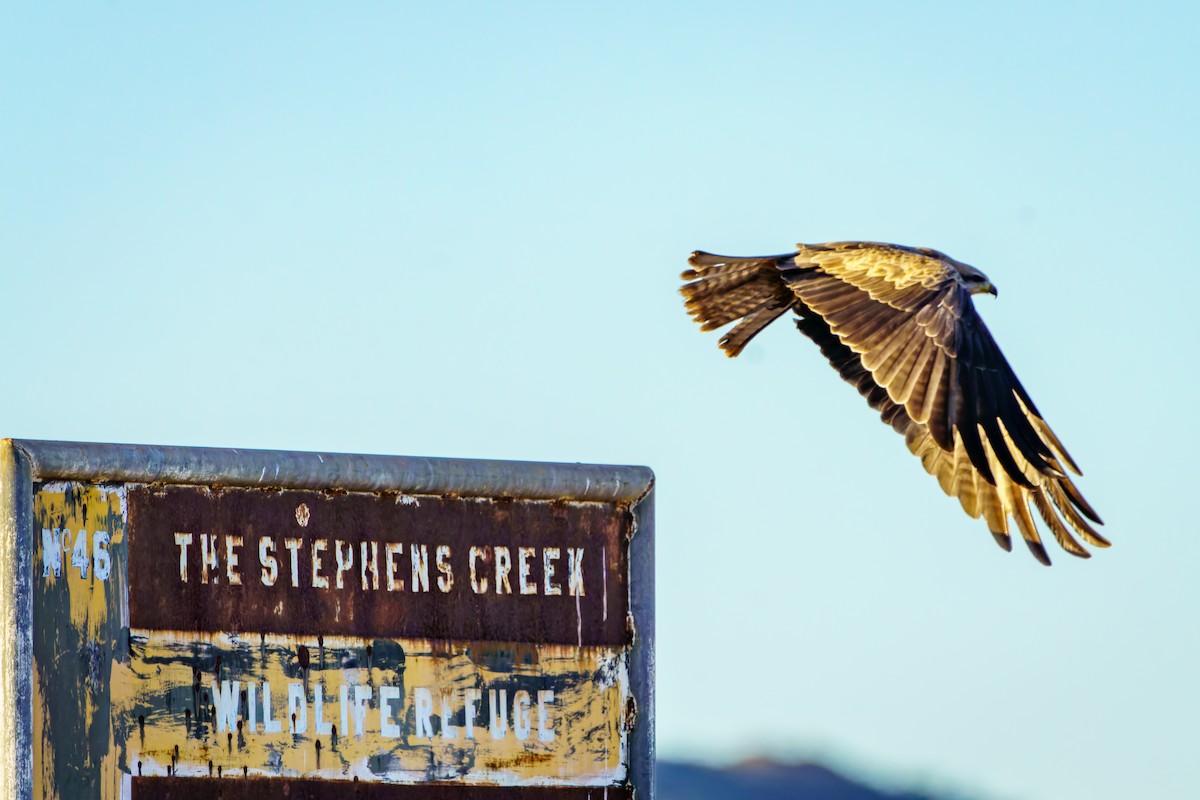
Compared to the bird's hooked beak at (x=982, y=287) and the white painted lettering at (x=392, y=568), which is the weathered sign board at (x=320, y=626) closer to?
the white painted lettering at (x=392, y=568)

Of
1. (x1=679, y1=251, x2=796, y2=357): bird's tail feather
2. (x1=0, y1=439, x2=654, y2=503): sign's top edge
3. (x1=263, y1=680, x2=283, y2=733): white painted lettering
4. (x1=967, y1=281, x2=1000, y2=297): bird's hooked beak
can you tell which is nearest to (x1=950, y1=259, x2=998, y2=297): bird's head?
(x1=967, y1=281, x2=1000, y2=297): bird's hooked beak

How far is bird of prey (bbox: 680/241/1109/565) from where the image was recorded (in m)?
5.41

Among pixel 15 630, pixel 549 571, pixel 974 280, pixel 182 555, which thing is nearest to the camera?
pixel 15 630

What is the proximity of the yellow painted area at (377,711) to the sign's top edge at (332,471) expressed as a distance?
273 millimetres

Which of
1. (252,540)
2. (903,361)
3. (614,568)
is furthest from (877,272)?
(252,540)

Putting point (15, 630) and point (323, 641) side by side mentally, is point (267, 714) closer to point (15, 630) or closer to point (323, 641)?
point (323, 641)

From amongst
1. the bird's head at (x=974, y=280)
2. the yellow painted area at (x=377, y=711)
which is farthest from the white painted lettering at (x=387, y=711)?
the bird's head at (x=974, y=280)

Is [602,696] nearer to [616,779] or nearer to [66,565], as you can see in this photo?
[616,779]

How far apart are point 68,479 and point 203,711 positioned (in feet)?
1.48

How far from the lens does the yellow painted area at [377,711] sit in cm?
284

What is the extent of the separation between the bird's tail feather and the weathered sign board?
4413 mm

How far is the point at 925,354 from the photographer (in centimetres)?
624

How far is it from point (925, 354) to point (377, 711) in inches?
144

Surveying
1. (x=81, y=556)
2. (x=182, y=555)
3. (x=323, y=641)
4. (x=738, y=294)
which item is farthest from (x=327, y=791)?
(x=738, y=294)
